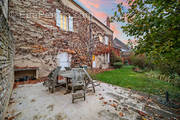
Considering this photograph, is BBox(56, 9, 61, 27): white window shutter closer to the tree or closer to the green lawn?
the tree

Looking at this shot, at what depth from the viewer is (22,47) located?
15.9 feet

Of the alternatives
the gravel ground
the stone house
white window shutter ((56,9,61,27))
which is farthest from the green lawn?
white window shutter ((56,9,61,27))

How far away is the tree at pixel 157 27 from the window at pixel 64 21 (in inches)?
217

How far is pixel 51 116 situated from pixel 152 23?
3.22 metres

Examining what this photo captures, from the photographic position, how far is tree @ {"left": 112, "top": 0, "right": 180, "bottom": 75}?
58.7 inches

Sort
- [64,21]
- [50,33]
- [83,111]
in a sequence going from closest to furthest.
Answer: [83,111] < [50,33] < [64,21]

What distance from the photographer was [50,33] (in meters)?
5.88

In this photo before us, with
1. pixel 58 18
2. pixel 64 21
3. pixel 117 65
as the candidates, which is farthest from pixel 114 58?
pixel 58 18

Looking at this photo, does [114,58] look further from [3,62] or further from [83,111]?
[3,62]

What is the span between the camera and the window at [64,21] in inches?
251

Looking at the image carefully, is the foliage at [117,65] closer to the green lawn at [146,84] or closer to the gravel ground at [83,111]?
the green lawn at [146,84]

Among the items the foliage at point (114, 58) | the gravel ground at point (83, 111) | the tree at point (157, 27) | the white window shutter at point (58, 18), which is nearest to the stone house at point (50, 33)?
the white window shutter at point (58, 18)

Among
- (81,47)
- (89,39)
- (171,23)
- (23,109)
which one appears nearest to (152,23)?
(171,23)

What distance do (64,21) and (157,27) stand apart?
6.95 m
